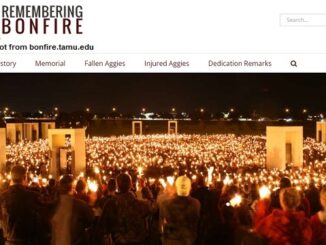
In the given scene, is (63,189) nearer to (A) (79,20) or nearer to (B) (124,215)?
(B) (124,215)

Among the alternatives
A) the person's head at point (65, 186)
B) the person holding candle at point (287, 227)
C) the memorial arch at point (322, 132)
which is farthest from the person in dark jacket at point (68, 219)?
the memorial arch at point (322, 132)

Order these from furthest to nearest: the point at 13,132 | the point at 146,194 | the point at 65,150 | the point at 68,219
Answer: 1. the point at 13,132
2. the point at 65,150
3. the point at 146,194
4. the point at 68,219

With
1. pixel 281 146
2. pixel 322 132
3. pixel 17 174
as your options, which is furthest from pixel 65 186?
pixel 322 132

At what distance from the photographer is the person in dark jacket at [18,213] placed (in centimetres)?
560

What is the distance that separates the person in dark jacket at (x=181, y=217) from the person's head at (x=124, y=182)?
0.47m

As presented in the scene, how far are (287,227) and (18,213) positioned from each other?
8.92ft

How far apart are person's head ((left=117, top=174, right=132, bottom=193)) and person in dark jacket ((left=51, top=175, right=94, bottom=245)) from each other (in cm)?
51

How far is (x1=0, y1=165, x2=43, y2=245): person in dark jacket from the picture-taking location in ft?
18.4

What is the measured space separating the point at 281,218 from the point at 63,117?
161 feet

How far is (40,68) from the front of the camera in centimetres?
926

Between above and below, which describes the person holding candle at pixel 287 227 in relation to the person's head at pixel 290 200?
below

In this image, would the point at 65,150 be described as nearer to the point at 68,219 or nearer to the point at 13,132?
the point at 68,219

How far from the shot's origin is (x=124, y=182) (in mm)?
5535

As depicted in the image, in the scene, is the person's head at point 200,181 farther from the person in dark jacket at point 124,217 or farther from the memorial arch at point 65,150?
the memorial arch at point 65,150
